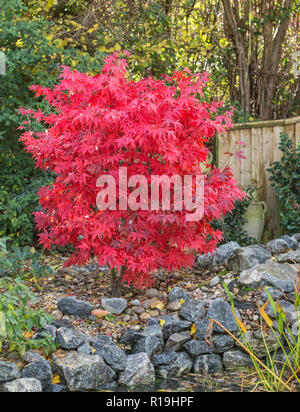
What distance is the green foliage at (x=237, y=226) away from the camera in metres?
5.80

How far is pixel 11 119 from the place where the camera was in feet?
17.8

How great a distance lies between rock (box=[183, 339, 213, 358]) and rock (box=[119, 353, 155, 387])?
0.35 meters

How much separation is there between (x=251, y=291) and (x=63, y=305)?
58.6 inches

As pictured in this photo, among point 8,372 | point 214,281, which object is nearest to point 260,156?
point 214,281

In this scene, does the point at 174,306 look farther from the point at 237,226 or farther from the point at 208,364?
the point at 237,226

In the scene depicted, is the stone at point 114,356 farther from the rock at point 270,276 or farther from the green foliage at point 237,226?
the green foliage at point 237,226

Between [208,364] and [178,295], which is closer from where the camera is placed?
[208,364]

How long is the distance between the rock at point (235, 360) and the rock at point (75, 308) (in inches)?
42.5

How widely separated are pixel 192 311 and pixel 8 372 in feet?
4.47

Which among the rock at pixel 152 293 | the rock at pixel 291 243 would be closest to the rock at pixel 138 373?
the rock at pixel 152 293

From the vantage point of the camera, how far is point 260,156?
6141 millimetres

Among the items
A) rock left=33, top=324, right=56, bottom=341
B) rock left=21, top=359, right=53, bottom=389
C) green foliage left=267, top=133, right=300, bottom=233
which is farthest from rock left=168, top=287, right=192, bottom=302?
green foliage left=267, top=133, right=300, bottom=233

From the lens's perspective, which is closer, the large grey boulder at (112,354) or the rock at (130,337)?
the large grey boulder at (112,354)

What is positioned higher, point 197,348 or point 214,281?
point 214,281
